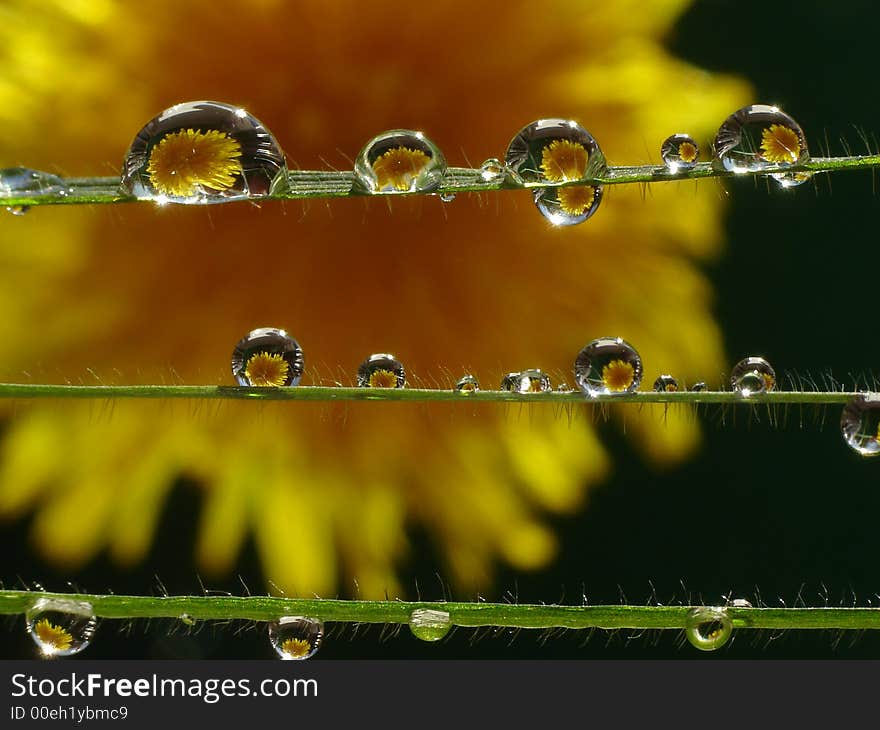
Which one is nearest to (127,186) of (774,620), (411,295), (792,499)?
(774,620)

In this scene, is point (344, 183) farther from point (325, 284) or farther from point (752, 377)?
point (325, 284)

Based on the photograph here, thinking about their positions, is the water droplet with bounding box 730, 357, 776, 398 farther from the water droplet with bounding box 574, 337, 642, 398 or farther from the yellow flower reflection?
the yellow flower reflection

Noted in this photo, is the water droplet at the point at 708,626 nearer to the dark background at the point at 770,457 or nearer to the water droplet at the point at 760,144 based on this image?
the water droplet at the point at 760,144

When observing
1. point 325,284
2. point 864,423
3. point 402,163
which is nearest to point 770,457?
point 325,284

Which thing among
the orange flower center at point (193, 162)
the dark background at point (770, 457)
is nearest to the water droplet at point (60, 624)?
the orange flower center at point (193, 162)

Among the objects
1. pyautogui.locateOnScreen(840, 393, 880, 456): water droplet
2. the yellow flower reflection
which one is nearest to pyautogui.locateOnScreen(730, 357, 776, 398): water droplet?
pyautogui.locateOnScreen(840, 393, 880, 456): water droplet

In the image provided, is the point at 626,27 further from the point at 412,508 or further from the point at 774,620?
the point at 774,620
